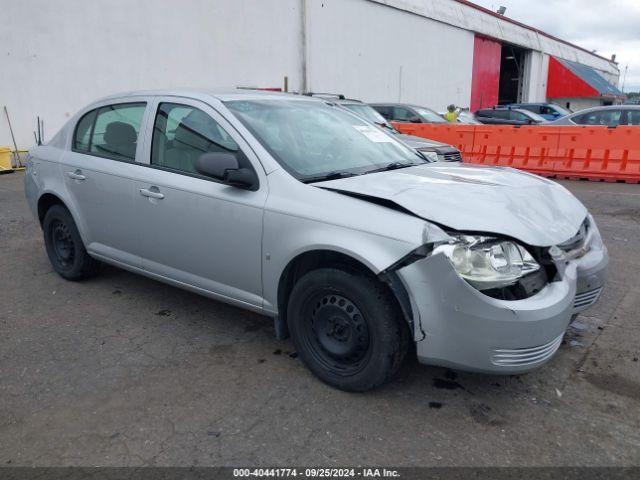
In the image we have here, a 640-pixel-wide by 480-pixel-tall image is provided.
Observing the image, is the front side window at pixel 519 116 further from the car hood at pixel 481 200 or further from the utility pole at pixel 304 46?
the car hood at pixel 481 200

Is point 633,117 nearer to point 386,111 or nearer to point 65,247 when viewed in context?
point 386,111

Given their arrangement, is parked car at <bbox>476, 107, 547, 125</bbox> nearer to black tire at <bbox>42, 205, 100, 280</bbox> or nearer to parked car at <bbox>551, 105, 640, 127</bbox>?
parked car at <bbox>551, 105, 640, 127</bbox>

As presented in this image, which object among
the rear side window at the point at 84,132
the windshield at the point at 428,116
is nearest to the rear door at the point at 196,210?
the rear side window at the point at 84,132

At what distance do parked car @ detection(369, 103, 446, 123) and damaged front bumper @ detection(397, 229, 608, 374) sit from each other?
11612 millimetres

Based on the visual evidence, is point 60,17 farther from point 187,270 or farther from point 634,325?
point 634,325

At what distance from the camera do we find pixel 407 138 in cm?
893

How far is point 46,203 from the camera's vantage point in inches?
196

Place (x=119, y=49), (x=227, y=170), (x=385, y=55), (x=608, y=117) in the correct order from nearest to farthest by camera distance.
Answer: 1. (x=227, y=170)
2. (x=608, y=117)
3. (x=119, y=49)
4. (x=385, y=55)

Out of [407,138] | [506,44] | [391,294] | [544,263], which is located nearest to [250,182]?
[391,294]

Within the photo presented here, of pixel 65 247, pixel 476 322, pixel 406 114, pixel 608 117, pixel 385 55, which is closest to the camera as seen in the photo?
pixel 476 322

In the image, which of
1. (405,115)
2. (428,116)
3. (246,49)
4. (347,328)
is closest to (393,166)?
(347,328)

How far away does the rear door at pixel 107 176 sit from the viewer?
4066mm

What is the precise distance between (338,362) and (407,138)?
644cm

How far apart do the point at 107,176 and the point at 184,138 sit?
2.70ft
